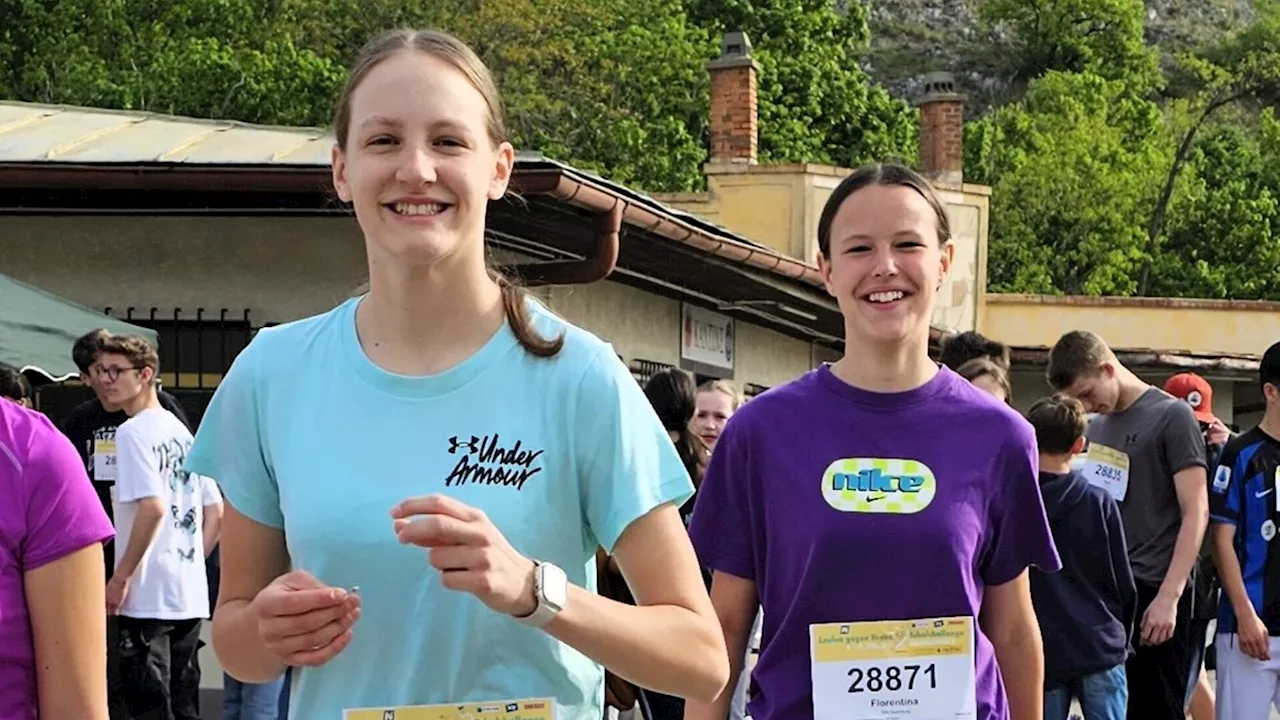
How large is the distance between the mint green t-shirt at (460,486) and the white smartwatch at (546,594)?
113mm

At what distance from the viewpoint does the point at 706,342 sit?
1791 cm

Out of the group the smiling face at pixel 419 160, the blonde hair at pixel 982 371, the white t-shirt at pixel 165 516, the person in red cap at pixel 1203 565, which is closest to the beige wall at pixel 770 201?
the person in red cap at pixel 1203 565

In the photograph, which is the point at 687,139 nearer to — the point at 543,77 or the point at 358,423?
the point at 543,77

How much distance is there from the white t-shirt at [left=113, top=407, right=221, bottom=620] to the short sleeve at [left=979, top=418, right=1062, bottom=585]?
472 centimetres

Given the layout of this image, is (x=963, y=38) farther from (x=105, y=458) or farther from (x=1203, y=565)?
(x=105, y=458)

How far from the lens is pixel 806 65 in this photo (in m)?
51.8

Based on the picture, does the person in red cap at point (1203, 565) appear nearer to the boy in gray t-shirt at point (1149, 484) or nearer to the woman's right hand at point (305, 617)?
the boy in gray t-shirt at point (1149, 484)

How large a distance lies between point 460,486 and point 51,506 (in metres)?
0.85

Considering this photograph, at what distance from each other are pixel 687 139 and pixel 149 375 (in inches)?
1609

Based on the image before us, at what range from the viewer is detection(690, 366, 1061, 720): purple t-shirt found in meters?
3.86

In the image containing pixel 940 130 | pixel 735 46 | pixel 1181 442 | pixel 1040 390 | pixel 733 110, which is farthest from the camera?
pixel 940 130

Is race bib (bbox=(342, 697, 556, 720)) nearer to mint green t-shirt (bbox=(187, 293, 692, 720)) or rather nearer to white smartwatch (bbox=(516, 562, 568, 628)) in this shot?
mint green t-shirt (bbox=(187, 293, 692, 720))

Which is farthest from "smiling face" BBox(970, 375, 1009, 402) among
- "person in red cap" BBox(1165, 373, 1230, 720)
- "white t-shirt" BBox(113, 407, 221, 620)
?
"white t-shirt" BBox(113, 407, 221, 620)

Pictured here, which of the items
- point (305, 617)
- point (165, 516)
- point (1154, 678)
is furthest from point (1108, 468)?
point (305, 617)
